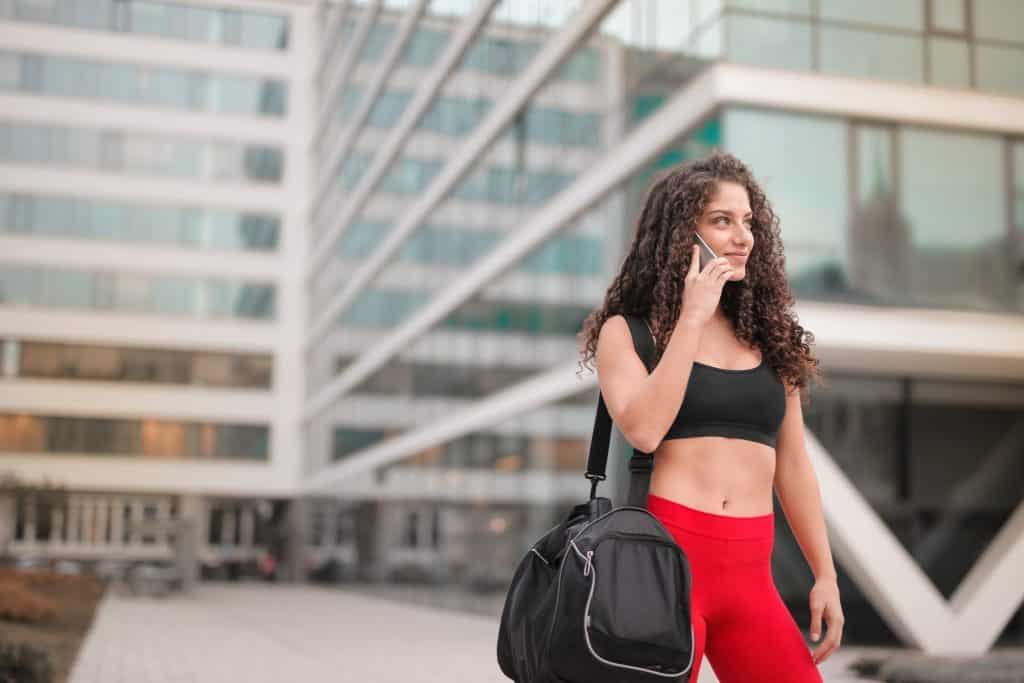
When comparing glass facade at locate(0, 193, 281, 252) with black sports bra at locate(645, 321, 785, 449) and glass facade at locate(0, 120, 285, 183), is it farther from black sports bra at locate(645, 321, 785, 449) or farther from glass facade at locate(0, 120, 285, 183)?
black sports bra at locate(645, 321, 785, 449)

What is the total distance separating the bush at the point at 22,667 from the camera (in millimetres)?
10453

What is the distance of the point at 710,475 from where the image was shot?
116 inches

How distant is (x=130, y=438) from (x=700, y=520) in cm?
4913

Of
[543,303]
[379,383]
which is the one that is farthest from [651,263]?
[379,383]

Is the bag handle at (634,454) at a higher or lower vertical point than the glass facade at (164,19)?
lower

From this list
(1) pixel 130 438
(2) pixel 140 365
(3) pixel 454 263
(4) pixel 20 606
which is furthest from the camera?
(2) pixel 140 365

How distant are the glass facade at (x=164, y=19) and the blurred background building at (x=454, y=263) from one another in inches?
4.8

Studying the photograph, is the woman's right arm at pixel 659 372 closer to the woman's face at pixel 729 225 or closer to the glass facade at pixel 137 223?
the woman's face at pixel 729 225

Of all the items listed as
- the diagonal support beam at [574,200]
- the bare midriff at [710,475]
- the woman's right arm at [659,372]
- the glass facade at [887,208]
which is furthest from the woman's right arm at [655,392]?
the diagonal support beam at [574,200]

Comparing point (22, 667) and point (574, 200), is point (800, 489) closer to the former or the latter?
point (22, 667)

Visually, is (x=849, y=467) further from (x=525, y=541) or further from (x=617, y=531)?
(x=617, y=531)

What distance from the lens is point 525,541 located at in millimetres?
23438

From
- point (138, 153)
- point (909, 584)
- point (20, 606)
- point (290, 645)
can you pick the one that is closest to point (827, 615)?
point (909, 584)

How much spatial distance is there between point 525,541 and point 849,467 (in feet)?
22.8
